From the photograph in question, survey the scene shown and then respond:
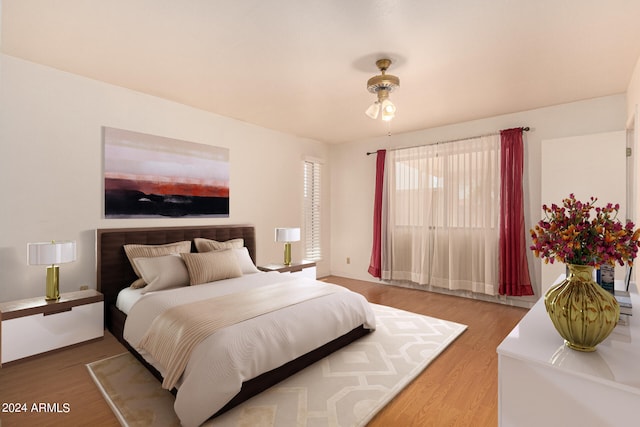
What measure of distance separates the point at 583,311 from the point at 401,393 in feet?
4.87

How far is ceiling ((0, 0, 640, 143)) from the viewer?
81.3 inches

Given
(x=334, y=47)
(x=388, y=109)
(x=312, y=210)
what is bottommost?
(x=312, y=210)

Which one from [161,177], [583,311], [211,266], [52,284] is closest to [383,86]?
[583,311]

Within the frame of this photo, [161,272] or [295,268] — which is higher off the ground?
[161,272]

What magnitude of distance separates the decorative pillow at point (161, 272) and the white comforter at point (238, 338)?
0.76ft

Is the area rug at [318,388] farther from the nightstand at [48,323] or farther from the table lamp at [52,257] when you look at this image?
the table lamp at [52,257]

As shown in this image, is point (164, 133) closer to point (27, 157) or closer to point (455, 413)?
point (27, 157)

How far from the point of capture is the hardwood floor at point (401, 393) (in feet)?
6.36

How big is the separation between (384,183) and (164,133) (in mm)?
3494

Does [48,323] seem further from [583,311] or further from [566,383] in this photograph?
[583,311]

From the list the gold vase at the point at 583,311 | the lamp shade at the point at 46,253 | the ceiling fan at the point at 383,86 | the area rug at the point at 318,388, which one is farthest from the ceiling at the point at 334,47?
the area rug at the point at 318,388

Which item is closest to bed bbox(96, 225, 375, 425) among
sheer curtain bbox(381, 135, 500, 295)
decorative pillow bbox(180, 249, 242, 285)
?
decorative pillow bbox(180, 249, 242, 285)

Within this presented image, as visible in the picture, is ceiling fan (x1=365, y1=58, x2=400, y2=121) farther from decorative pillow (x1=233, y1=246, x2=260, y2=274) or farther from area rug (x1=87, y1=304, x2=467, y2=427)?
decorative pillow (x1=233, y1=246, x2=260, y2=274)

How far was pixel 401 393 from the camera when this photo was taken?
2227 millimetres
